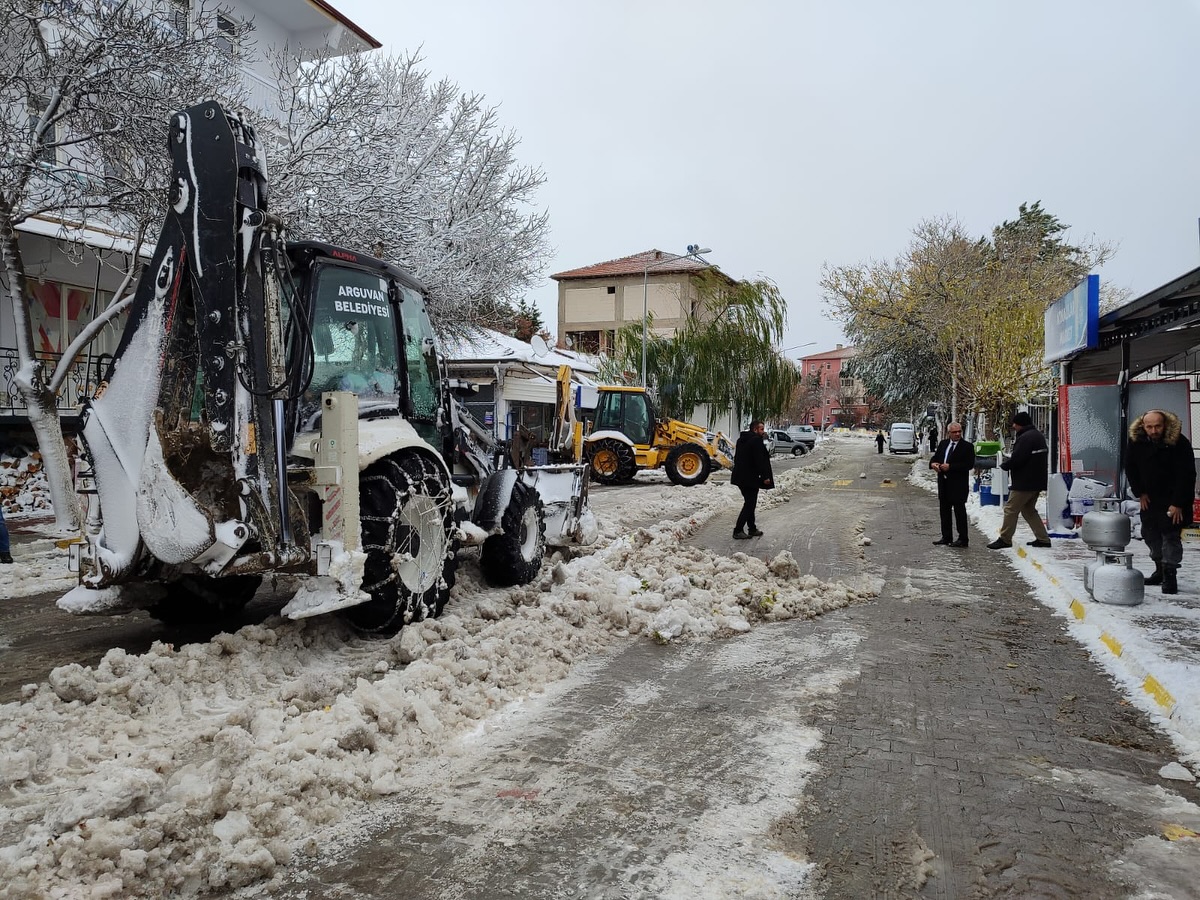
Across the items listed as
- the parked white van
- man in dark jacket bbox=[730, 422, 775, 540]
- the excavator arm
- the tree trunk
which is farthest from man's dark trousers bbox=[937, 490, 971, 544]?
the parked white van

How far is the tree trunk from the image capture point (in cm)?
1005

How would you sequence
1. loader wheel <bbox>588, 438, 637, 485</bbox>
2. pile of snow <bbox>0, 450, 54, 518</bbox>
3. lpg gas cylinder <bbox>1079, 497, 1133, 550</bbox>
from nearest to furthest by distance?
lpg gas cylinder <bbox>1079, 497, 1133, 550</bbox>
pile of snow <bbox>0, 450, 54, 518</bbox>
loader wheel <bbox>588, 438, 637, 485</bbox>

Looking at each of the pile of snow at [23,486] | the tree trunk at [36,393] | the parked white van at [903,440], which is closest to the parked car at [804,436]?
the parked white van at [903,440]

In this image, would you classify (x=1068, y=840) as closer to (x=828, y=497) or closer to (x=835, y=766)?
(x=835, y=766)

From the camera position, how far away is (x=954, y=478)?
11.8 m

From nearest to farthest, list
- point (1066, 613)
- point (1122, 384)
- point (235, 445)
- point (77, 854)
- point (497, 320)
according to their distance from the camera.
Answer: point (77, 854)
point (235, 445)
point (1066, 613)
point (1122, 384)
point (497, 320)

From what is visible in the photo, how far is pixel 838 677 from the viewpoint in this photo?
19.0ft

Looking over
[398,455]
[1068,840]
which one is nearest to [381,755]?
[398,455]

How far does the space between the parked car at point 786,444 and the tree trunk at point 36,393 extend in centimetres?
3978

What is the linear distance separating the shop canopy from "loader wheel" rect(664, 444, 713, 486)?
10.3 meters

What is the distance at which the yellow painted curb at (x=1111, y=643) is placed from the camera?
638cm

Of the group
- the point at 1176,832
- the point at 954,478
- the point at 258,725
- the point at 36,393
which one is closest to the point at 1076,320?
the point at 954,478

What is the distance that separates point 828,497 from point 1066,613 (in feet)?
→ 40.1

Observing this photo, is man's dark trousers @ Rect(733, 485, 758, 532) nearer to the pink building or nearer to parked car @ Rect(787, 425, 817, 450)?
parked car @ Rect(787, 425, 817, 450)
